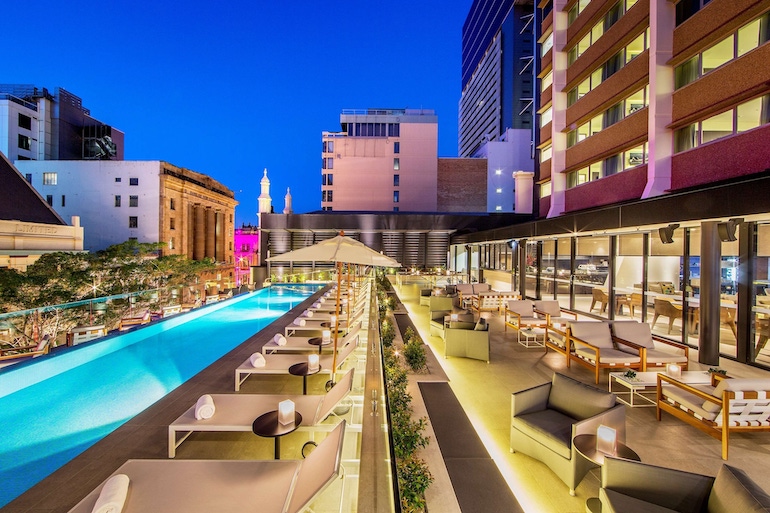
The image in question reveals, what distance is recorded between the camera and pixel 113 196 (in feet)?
118

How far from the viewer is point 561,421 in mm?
3713

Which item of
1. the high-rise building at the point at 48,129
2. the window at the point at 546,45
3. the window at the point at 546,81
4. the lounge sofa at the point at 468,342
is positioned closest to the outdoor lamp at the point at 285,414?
the lounge sofa at the point at 468,342

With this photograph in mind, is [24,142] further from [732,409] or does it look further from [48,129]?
[732,409]

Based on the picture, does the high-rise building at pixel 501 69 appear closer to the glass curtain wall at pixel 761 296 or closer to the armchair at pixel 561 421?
the glass curtain wall at pixel 761 296

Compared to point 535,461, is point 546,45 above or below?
above

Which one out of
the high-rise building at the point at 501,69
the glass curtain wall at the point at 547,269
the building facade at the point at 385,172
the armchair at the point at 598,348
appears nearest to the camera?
the armchair at the point at 598,348

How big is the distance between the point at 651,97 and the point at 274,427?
12834 millimetres

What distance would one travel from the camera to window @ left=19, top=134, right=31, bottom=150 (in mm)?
38906

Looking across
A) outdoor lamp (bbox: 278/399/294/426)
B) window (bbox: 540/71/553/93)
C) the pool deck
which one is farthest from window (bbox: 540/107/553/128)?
outdoor lamp (bbox: 278/399/294/426)

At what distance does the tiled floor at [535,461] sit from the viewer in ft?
10.5

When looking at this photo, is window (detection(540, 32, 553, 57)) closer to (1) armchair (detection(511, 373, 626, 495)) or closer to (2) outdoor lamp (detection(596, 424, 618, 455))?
(1) armchair (detection(511, 373, 626, 495))

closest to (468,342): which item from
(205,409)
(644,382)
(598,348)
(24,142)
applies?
(598,348)

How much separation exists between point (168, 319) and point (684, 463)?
35.2 ft

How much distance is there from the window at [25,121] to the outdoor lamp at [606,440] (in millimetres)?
58758
